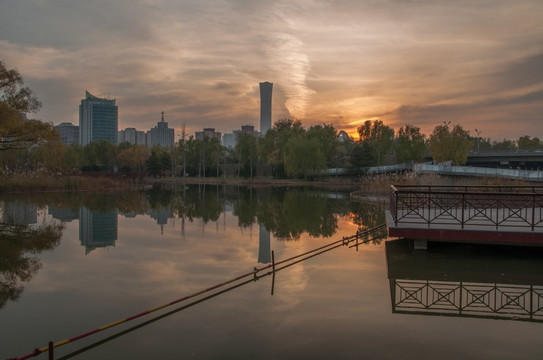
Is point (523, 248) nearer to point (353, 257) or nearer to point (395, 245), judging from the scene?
point (395, 245)

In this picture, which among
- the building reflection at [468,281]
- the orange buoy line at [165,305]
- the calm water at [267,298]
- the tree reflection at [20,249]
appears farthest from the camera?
the tree reflection at [20,249]

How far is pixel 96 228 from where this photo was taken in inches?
685

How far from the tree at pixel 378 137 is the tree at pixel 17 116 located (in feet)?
173

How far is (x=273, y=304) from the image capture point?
8.05 metres

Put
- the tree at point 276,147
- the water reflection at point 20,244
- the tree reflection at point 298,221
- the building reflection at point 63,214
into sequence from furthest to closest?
the tree at point 276,147 → the building reflection at point 63,214 → the tree reflection at point 298,221 → the water reflection at point 20,244

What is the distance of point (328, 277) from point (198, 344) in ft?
14.6

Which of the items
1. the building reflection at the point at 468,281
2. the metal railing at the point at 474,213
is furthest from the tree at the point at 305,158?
the building reflection at the point at 468,281

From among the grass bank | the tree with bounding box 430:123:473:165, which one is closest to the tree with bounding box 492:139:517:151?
the tree with bounding box 430:123:473:165

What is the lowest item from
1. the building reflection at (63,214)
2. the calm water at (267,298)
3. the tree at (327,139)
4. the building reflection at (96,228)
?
the calm water at (267,298)

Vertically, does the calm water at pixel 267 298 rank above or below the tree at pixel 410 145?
below

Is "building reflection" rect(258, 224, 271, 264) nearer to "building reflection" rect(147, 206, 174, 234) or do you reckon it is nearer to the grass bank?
"building reflection" rect(147, 206, 174, 234)

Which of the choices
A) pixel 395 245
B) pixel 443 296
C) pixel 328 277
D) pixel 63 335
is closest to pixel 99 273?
pixel 63 335

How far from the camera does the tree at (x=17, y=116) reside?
29.1 metres

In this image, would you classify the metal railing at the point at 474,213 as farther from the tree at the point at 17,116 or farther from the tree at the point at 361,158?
the tree at the point at 361,158
